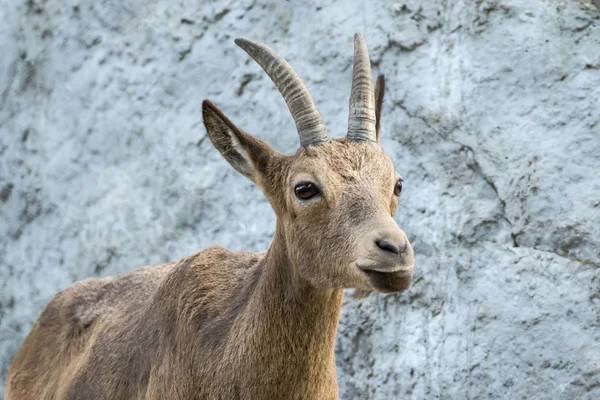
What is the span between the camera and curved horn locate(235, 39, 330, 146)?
5.42 metres

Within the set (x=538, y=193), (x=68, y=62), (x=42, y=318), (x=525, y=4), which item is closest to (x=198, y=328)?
(x=42, y=318)

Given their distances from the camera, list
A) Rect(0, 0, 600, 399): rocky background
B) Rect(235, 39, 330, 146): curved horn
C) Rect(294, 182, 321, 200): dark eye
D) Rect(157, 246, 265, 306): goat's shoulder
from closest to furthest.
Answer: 1. Rect(294, 182, 321, 200): dark eye
2. Rect(235, 39, 330, 146): curved horn
3. Rect(157, 246, 265, 306): goat's shoulder
4. Rect(0, 0, 600, 399): rocky background

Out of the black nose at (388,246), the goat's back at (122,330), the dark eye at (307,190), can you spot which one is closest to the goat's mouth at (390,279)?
the black nose at (388,246)

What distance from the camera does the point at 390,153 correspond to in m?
8.80

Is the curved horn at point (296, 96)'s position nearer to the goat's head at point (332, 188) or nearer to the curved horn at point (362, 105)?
the goat's head at point (332, 188)

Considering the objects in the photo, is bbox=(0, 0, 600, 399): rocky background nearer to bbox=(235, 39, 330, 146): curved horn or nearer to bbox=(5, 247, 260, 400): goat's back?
bbox=(5, 247, 260, 400): goat's back

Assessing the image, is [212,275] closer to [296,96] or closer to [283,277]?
[283,277]

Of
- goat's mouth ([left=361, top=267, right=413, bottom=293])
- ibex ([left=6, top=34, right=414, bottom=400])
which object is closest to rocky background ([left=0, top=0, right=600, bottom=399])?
ibex ([left=6, top=34, right=414, bottom=400])

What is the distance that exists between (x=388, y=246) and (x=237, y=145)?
153 centimetres

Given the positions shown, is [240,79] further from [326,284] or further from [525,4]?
[326,284]

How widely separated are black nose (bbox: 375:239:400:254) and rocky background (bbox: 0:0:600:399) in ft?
12.4

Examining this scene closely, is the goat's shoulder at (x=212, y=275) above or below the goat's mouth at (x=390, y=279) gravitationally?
below

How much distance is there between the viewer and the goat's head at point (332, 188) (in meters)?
4.66

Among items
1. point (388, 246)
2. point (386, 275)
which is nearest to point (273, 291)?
point (386, 275)
